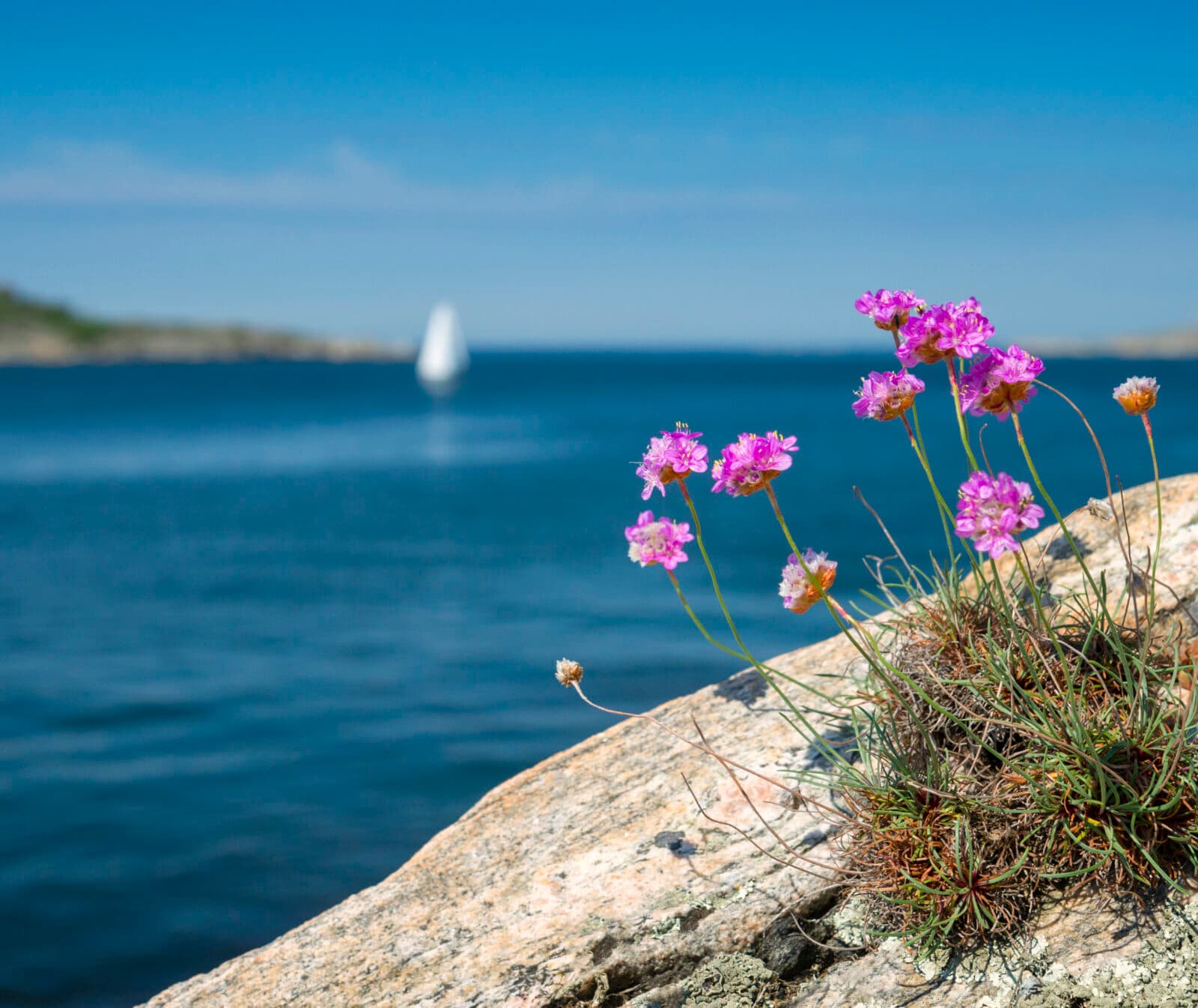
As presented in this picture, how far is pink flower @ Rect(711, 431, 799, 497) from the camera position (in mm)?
2988

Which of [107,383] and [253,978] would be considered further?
[107,383]

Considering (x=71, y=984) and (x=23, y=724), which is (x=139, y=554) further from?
(x=71, y=984)

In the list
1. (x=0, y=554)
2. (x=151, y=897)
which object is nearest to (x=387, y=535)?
(x=0, y=554)

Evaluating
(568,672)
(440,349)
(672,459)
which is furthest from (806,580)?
(440,349)

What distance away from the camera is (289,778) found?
1005 cm

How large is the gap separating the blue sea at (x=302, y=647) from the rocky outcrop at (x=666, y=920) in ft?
14.3

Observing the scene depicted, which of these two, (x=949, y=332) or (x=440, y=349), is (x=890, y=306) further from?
(x=440, y=349)

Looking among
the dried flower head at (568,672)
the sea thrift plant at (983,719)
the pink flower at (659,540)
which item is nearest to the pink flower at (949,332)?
the sea thrift plant at (983,719)

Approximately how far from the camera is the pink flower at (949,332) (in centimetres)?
288

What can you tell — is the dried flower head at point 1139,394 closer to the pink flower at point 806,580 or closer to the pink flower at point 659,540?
the pink flower at point 806,580

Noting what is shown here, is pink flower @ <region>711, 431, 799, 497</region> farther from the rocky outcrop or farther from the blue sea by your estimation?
the blue sea

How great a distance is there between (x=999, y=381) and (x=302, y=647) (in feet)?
45.5

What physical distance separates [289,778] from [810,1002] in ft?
27.0

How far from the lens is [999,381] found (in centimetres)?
296
